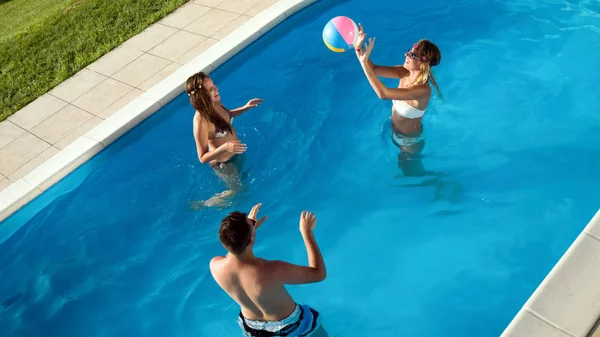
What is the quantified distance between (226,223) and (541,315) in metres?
2.61

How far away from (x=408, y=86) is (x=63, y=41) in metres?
7.02

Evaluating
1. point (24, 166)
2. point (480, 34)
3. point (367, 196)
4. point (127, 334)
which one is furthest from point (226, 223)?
point (480, 34)

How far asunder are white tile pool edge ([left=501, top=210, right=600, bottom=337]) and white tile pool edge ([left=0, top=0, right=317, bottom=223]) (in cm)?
574

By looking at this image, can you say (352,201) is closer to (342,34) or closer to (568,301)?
(342,34)

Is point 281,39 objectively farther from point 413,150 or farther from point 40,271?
point 40,271

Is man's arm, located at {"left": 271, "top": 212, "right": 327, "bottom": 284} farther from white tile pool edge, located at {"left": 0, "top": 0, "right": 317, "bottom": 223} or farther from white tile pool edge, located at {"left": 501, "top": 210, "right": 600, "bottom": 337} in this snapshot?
white tile pool edge, located at {"left": 0, "top": 0, "right": 317, "bottom": 223}

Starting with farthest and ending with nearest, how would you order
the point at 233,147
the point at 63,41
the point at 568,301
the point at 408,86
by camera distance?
1. the point at 63,41
2. the point at 408,86
3. the point at 233,147
4. the point at 568,301

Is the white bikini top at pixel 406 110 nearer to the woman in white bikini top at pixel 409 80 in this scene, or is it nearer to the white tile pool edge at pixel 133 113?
the woman in white bikini top at pixel 409 80

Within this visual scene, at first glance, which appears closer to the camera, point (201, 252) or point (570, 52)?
point (201, 252)

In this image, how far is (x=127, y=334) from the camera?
6059mm

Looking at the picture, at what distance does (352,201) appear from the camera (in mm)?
7051

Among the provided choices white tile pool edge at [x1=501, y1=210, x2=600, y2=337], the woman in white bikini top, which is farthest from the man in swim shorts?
the woman in white bikini top

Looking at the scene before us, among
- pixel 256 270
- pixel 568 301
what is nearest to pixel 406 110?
pixel 568 301

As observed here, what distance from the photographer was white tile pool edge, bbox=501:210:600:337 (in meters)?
4.16
